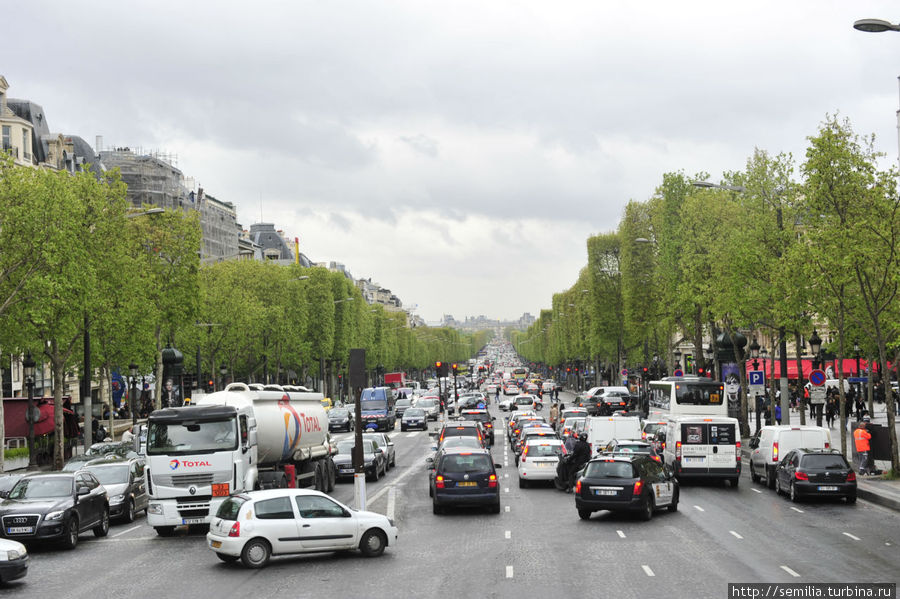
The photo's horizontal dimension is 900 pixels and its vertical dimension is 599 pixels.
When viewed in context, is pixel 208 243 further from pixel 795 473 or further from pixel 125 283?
pixel 795 473

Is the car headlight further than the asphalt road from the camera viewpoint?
Yes

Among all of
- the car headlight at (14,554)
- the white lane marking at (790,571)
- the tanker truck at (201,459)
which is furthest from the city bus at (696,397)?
the car headlight at (14,554)

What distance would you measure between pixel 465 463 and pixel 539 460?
7.08 meters

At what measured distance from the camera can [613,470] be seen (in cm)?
2572

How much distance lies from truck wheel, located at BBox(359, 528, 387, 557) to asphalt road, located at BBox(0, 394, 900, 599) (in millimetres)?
248

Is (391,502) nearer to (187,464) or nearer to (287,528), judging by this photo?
(187,464)

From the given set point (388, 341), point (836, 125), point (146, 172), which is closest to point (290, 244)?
point (388, 341)

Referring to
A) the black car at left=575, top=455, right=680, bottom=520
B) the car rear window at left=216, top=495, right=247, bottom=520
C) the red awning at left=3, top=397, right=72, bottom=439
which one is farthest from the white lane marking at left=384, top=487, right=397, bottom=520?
the red awning at left=3, top=397, right=72, bottom=439

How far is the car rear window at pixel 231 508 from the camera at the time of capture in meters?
20.1

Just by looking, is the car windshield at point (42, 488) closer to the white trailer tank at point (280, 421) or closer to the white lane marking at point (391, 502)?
the white trailer tank at point (280, 421)

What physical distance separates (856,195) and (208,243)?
110 m

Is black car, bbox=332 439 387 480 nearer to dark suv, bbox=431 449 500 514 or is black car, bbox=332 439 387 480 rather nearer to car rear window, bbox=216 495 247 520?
dark suv, bbox=431 449 500 514

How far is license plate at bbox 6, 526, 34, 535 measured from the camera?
75.4 ft

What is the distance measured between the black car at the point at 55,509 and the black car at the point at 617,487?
11.8m
